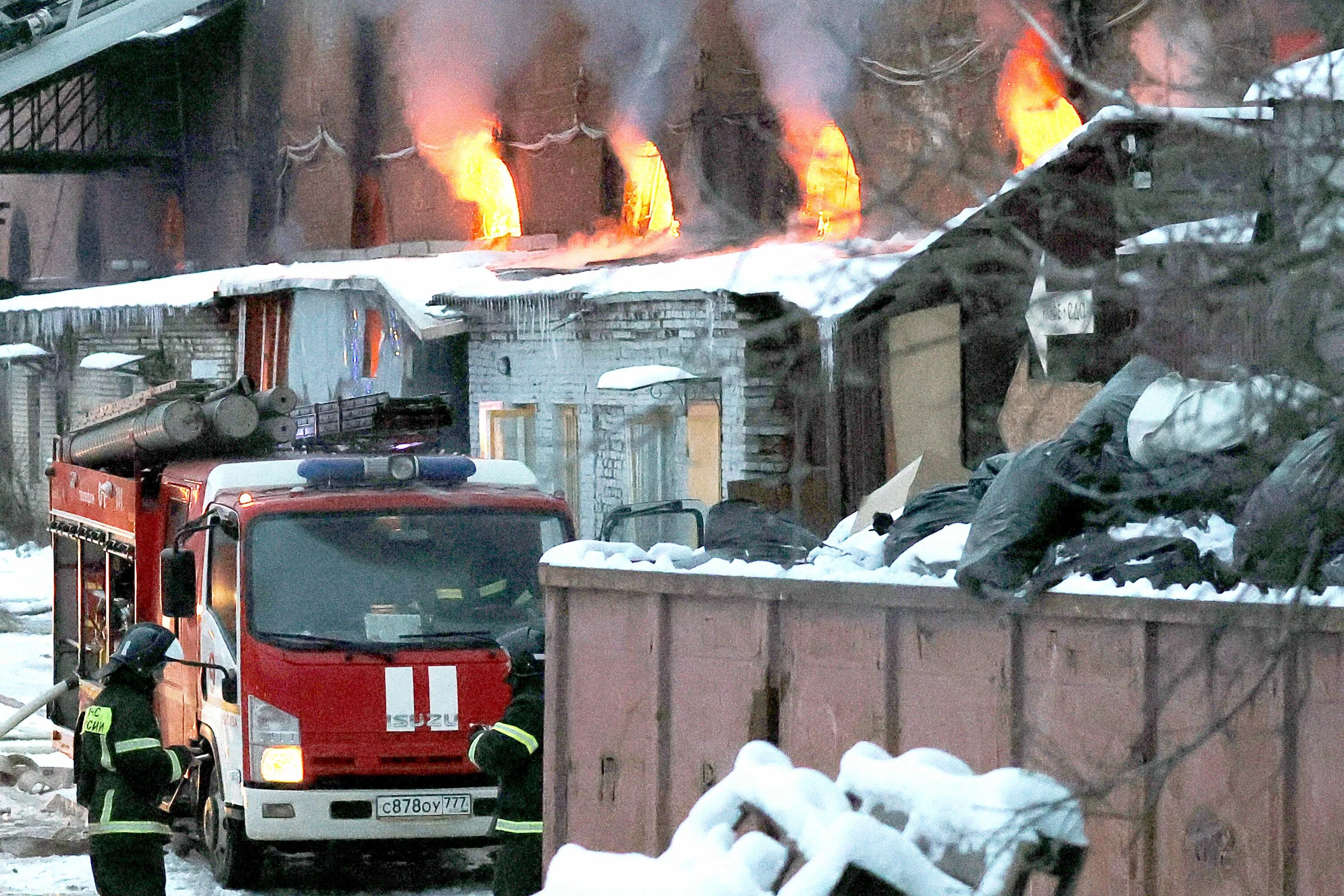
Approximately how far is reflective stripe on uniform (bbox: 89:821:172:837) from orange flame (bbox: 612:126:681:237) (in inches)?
514

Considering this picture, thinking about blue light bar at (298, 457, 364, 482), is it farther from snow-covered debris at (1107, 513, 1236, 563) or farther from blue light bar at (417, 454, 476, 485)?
snow-covered debris at (1107, 513, 1236, 563)

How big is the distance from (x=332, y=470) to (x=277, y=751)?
152cm

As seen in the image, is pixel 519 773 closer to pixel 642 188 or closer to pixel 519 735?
pixel 519 735

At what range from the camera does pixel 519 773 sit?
24.3 feet

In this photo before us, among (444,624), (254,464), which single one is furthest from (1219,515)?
(254,464)

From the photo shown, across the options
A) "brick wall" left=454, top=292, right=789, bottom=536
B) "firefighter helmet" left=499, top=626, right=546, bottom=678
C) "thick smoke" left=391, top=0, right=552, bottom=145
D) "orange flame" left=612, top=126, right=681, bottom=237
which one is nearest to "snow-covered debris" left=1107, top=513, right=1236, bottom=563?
"firefighter helmet" left=499, top=626, right=546, bottom=678

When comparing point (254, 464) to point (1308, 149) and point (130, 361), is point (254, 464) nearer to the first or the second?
point (1308, 149)

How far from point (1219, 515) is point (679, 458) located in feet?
36.1

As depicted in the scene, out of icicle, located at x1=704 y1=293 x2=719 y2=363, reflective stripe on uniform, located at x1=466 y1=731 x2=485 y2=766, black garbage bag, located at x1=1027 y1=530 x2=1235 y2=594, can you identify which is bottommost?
reflective stripe on uniform, located at x1=466 y1=731 x2=485 y2=766

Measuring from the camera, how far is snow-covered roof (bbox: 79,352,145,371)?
25219mm

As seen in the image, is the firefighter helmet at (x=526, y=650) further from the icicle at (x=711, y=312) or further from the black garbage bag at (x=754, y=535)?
the icicle at (x=711, y=312)

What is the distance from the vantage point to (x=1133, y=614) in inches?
199

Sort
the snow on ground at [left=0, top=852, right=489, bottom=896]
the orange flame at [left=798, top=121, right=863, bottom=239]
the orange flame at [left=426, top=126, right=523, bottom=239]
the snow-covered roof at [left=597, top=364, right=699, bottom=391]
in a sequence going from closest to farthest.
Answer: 1. the snow on ground at [left=0, top=852, right=489, bottom=896]
2. the snow-covered roof at [left=597, top=364, right=699, bottom=391]
3. the orange flame at [left=798, top=121, right=863, bottom=239]
4. the orange flame at [left=426, top=126, right=523, bottom=239]

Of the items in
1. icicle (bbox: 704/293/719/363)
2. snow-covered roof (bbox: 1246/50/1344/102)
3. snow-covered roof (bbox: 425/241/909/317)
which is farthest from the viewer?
icicle (bbox: 704/293/719/363)
